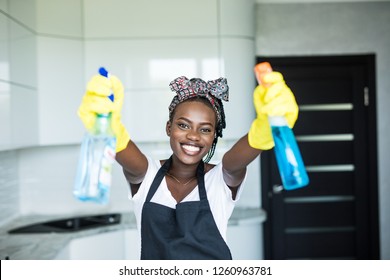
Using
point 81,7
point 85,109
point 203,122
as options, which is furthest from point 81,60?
point 85,109

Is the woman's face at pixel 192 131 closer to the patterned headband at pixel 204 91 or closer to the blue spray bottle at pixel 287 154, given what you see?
the patterned headband at pixel 204 91

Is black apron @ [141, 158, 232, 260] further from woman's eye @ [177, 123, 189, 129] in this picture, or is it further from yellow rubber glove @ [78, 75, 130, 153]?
yellow rubber glove @ [78, 75, 130, 153]

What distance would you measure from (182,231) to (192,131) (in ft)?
0.86

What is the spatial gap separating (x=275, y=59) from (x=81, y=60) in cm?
132

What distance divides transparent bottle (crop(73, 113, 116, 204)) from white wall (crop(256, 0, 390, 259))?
270 centimetres

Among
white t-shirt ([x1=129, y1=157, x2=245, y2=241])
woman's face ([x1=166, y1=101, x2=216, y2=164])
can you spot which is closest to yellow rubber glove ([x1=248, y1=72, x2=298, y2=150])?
woman's face ([x1=166, y1=101, x2=216, y2=164])

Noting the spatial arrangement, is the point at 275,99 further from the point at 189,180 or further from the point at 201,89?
the point at 189,180

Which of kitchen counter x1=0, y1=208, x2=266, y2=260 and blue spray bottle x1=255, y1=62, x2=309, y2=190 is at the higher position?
blue spray bottle x1=255, y1=62, x2=309, y2=190

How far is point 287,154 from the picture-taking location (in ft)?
3.23

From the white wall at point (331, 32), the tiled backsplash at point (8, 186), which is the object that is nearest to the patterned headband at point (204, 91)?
the tiled backsplash at point (8, 186)

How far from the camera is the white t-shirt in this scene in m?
1.35

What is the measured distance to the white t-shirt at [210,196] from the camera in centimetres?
135

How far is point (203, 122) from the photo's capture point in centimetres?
125
